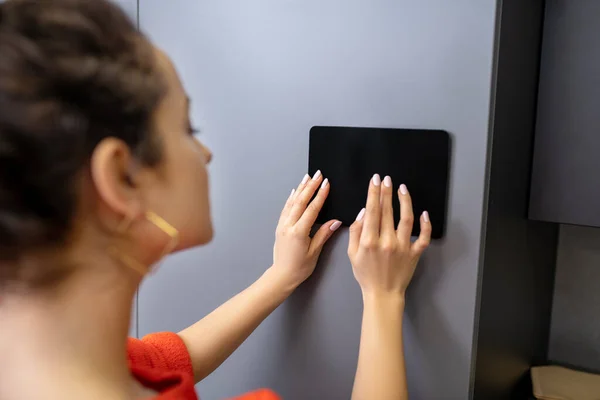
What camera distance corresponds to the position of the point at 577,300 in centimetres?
103

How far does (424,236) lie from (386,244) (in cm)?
5

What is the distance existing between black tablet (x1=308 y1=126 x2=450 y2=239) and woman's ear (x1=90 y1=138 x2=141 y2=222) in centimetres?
32

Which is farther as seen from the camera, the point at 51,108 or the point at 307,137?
the point at 307,137

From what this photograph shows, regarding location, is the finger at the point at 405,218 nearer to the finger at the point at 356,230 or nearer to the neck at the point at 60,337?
the finger at the point at 356,230

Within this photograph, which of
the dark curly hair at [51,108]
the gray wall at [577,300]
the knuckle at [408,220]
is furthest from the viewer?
the gray wall at [577,300]

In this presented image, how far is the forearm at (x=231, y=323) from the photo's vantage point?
0.75 metres

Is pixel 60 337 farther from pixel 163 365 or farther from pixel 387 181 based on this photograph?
pixel 387 181

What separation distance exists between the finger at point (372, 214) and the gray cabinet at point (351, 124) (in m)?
0.07

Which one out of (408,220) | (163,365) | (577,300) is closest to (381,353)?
(408,220)

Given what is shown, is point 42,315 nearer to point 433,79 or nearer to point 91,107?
point 91,107

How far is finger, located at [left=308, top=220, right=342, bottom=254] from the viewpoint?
718 mm

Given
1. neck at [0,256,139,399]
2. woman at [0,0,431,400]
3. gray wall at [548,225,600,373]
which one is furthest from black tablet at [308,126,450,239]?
gray wall at [548,225,600,373]

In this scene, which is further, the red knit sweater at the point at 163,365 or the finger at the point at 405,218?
the finger at the point at 405,218

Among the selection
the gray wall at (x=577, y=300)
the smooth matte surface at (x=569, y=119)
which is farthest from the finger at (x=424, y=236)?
the gray wall at (x=577, y=300)
